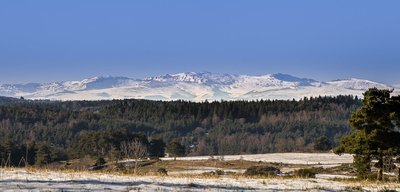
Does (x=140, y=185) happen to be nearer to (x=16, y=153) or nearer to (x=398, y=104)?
(x=398, y=104)

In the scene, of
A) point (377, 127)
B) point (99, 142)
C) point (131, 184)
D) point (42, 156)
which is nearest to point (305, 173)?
point (377, 127)

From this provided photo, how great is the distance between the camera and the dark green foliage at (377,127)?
110 feet

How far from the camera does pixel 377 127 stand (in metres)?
33.9

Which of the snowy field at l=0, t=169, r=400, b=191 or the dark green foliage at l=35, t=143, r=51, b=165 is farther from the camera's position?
the dark green foliage at l=35, t=143, r=51, b=165

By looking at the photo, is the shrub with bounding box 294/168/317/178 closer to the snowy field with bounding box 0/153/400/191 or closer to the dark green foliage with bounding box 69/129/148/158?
the snowy field with bounding box 0/153/400/191

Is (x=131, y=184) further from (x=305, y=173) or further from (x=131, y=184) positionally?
(x=305, y=173)

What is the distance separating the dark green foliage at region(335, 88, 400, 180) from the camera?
110 ft

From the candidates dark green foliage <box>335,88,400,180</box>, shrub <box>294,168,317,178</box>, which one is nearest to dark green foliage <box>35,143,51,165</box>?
shrub <box>294,168,317,178</box>

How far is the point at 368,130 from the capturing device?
33969mm

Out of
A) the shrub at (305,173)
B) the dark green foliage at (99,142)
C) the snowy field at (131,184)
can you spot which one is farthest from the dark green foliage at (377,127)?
the dark green foliage at (99,142)

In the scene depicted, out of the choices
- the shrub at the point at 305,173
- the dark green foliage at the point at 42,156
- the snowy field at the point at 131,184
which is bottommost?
the dark green foliage at the point at 42,156

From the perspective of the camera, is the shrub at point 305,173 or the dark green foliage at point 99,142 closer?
the shrub at point 305,173

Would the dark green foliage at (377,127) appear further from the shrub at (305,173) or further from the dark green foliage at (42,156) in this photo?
the dark green foliage at (42,156)

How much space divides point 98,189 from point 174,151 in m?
137
